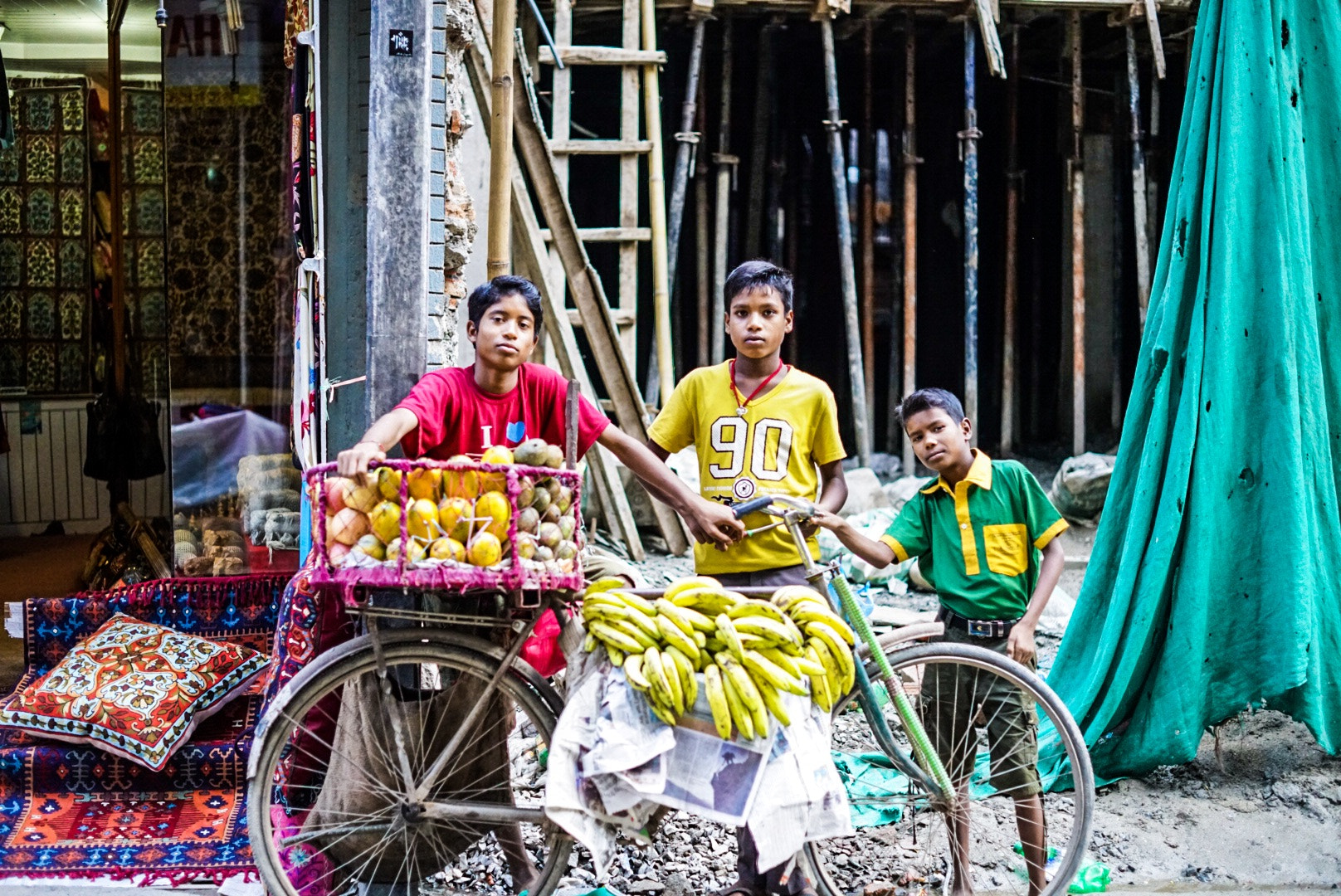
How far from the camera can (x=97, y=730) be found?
13.0 feet

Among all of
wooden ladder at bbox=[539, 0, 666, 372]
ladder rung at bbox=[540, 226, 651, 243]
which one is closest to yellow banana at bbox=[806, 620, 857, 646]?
wooden ladder at bbox=[539, 0, 666, 372]

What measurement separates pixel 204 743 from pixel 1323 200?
14.9 feet

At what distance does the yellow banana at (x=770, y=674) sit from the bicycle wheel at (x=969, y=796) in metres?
0.38

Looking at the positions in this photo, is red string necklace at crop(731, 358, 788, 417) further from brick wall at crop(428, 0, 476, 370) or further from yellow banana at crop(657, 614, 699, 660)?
brick wall at crop(428, 0, 476, 370)

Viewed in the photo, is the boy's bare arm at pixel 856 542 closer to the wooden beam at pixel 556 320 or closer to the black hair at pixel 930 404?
the black hair at pixel 930 404

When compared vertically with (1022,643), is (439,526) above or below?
above

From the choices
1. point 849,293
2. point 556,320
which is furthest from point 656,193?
point 849,293

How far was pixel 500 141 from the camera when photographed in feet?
14.5

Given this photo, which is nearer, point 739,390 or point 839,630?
point 839,630

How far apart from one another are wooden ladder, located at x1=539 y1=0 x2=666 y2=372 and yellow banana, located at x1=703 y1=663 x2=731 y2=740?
4885 mm

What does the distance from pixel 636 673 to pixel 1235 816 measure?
246 cm

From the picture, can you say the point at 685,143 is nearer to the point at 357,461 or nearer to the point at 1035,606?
the point at 1035,606

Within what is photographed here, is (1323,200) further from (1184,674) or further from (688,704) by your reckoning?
(688,704)

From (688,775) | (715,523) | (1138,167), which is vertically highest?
(1138,167)
